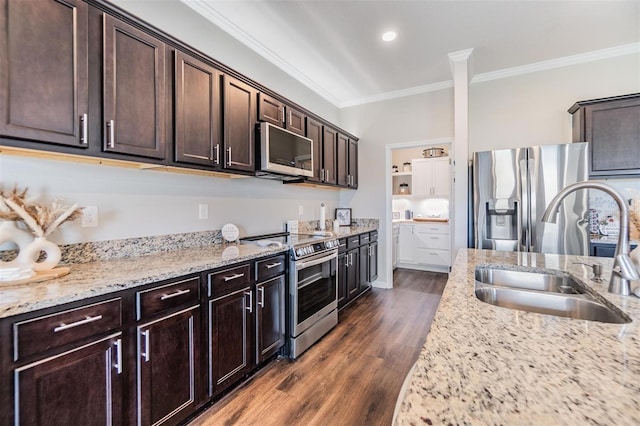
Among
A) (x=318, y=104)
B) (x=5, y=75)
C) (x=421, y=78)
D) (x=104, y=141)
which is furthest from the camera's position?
(x=318, y=104)

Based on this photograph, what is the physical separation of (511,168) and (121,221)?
3.61m

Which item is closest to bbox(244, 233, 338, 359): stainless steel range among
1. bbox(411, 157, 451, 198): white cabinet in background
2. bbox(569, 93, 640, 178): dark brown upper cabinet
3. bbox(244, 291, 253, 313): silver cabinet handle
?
bbox(244, 291, 253, 313): silver cabinet handle

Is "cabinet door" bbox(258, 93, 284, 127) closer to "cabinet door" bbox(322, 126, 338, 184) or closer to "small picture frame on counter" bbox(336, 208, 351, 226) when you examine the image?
"cabinet door" bbox(322, 126, 338, 184)

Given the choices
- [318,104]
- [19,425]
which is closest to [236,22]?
[318,104]

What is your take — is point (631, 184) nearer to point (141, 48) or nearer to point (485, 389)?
point (485, 389)

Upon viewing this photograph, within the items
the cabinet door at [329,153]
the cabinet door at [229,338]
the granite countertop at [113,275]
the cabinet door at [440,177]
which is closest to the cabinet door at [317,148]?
the cabinet door at [329,153]

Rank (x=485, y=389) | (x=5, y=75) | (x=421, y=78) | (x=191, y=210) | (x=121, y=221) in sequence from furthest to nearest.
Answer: (x=421, y=78)
(x=191, y=210)
(x=121, y=221)
(x=5, y=75)
(x=485, y=389)

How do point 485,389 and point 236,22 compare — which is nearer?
point 485,389

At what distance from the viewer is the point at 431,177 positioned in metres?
5.76

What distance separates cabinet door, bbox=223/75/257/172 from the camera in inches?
88.4

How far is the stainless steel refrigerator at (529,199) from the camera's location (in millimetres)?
2914

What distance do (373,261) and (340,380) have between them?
2.29 meters

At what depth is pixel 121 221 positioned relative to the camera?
188 centimetres

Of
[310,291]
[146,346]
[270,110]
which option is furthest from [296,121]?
[146,346]
